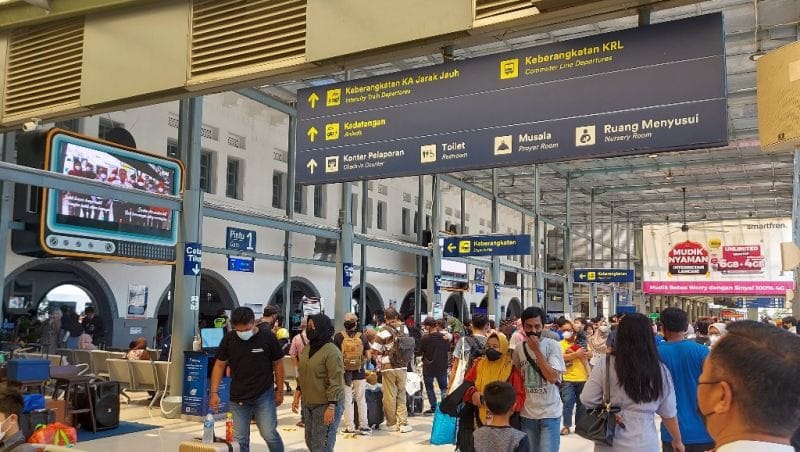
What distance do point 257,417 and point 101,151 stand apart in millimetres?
9058

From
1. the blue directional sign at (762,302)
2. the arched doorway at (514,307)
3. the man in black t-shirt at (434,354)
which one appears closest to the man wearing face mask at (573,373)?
the man in black t-shirt at (434,354)

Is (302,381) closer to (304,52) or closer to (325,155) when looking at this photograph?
(325,155)

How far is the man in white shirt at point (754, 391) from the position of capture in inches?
52.1

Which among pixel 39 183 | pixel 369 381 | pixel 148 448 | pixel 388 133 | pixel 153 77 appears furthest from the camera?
pixel 369 381

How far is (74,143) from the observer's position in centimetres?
1245

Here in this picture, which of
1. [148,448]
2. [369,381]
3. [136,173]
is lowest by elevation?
[148,448]

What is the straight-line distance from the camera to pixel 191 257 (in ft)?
35.7

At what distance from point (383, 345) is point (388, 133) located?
526 cm

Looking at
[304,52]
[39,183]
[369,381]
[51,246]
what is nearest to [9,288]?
[51,246]

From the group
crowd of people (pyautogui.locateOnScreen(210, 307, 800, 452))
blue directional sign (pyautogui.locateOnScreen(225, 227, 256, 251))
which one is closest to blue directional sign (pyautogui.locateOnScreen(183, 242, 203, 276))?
blue directional sign (pyautogui.locateOnScreen(225, 227, 256, 251))

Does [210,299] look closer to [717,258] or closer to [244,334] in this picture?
[244,334]

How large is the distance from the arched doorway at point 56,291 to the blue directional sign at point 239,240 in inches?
107

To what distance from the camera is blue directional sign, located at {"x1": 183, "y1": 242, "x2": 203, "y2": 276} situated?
10.9 meters

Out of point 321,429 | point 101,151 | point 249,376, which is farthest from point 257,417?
point 101,151
